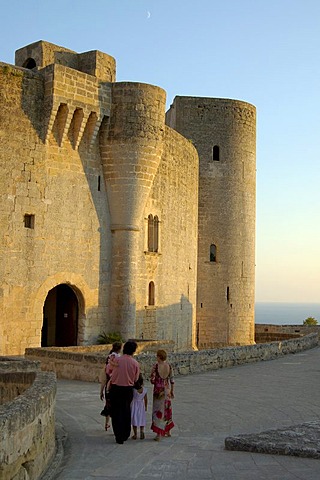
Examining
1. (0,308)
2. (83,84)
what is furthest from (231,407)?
(83,84)

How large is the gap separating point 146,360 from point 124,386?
5557mm

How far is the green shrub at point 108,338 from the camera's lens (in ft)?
61.3

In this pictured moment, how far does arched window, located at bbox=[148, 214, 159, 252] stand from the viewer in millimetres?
21219

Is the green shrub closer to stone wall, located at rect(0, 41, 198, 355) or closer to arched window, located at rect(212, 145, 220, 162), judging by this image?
stone wall, located at rect(0, 41, 198, 355)

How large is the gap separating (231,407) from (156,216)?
11.9 metres

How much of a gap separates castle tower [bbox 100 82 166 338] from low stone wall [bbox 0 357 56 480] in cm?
1123

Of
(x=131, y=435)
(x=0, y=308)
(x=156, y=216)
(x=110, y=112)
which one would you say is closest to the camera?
(x=131, y=435)

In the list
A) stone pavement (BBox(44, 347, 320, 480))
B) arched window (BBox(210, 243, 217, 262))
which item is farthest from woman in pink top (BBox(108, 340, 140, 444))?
arched window (BBox(210, 243, 217, 262))

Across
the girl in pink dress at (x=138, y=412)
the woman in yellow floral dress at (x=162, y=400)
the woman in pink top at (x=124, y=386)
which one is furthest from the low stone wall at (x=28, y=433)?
the woman in yellow floral dress at (x=162, y=400)

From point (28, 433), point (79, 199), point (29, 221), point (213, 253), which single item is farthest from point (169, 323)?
point (28, 433)

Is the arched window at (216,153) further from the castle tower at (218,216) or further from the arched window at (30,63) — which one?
the arched window at (30,63)

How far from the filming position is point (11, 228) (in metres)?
16.5

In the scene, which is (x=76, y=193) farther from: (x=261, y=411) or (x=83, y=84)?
(x=261, y=411)

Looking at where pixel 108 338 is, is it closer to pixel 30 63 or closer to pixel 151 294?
pixel 151 294
